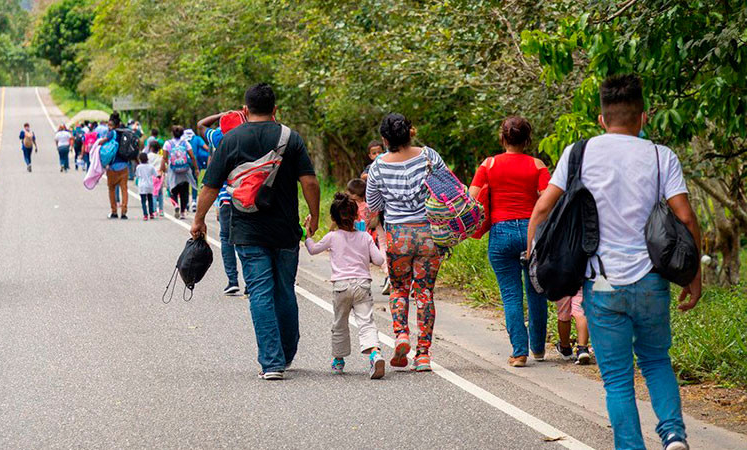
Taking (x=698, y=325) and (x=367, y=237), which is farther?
(x=698, y=325)

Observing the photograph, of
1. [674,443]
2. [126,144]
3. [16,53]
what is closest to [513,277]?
[674,443]

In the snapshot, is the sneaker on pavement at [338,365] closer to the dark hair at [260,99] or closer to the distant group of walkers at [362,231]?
the distant group of walkers at [362,231]

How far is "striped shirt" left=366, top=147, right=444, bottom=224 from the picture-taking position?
798 centimetres

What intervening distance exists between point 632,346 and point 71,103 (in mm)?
87826

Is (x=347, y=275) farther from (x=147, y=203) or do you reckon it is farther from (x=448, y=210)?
(x=147, y=203)

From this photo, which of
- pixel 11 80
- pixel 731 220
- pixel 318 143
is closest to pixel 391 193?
pixel 731 220

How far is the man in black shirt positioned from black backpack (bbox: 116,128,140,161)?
13538 millimetres

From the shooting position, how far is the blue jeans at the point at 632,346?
17.0 feet

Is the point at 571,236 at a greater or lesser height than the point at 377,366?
greater

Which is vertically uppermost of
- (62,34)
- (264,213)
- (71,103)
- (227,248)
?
(62,34)

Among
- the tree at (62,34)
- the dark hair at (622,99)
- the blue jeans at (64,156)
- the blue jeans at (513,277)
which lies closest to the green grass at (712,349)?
the blue jeans at (513,277)

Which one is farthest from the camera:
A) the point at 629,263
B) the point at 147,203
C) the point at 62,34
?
the point at 62,34

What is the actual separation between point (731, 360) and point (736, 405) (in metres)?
0.90

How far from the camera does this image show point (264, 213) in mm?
7844
